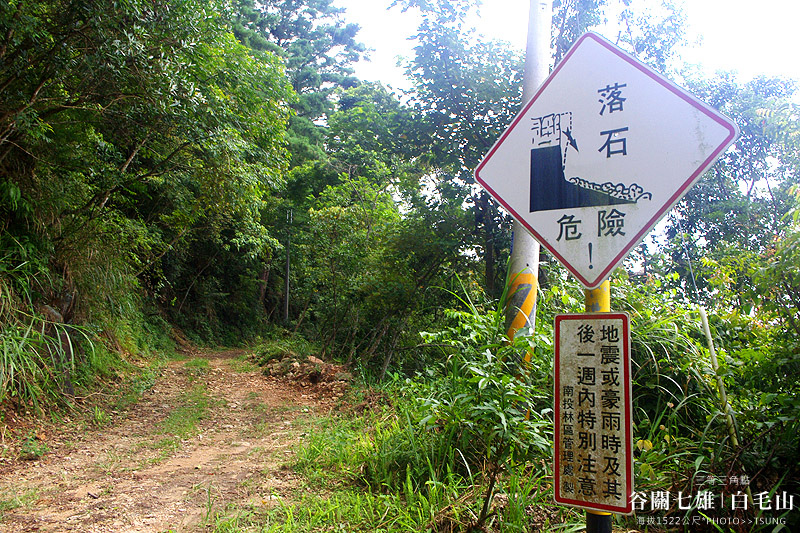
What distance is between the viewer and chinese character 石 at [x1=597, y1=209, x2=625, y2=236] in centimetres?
189

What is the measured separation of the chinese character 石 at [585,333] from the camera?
1.83 meters

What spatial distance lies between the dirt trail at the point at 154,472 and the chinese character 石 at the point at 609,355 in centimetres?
273

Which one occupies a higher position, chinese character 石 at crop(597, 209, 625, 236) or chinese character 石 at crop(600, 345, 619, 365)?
chinese character 石 at crop(597, 209, 625, 236)

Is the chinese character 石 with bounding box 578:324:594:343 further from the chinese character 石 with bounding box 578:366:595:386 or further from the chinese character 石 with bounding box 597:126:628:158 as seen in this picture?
the chinese character 石 with bounding box 597:126:628:158

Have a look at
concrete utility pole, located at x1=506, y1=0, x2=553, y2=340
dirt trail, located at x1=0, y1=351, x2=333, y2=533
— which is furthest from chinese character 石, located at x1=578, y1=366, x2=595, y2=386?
dirt trail, located at x1=0, y1=351, x2=333, y2=533

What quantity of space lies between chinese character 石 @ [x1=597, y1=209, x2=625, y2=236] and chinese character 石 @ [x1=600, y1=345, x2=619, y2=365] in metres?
0.43

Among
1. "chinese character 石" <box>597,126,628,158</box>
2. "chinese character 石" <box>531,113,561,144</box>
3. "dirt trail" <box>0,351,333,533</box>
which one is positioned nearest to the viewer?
"chinese character 石" <box>597,126,628,158</box>

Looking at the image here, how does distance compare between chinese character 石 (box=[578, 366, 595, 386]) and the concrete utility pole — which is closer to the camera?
chinese character 石 (box=[578, 366, 595, 386])

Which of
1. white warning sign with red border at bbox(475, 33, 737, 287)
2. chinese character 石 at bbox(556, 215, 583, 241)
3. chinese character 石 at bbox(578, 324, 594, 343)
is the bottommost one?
chinese character 石 at bbox(578, 324, 594, 343)

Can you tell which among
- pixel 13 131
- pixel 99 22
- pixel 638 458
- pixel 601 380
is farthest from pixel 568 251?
pixel 13 131

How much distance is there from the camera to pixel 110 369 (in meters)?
7.66

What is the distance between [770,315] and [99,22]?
664cm

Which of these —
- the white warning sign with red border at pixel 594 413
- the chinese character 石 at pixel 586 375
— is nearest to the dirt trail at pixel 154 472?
the white warning sign with red border at pixel 594 413

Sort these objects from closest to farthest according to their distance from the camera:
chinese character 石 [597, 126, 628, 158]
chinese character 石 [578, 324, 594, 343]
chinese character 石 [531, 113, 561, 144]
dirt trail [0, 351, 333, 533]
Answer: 1. chinese character 石 [578, 324, 594, 343]
2. chinese character 石 [597, 126, 628, 158]
3. chinese character 石 [531, 113, 561, 144]
4. dirt trail [0, 351, 333, 533]
